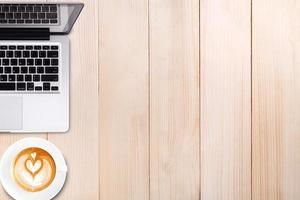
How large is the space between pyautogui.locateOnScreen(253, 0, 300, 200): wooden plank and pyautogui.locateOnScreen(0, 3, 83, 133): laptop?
409mm

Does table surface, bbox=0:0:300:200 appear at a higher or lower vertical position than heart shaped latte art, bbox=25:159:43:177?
higher

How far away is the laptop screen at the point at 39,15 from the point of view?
1.14 m

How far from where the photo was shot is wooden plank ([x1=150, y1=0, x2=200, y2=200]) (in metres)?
1.29

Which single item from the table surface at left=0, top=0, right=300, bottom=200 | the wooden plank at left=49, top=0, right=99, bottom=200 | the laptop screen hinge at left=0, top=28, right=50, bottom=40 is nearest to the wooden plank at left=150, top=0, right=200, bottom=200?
the table surface at left=0, top=0, right=300, bottom=200

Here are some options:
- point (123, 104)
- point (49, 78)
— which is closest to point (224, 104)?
point (123, 104)

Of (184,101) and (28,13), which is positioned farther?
(184,101)

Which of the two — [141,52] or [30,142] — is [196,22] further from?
[30,142]

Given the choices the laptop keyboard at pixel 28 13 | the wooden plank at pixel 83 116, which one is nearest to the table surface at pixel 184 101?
the wooden plank at pixel 83 116

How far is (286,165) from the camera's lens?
1.31 m

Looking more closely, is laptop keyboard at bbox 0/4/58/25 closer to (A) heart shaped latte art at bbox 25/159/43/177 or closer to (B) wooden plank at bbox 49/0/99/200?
(B) wooden plank at bbox 49/0/99/200

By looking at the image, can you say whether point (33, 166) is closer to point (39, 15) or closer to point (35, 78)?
point (35, 78)

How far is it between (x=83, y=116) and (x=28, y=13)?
0.25 meters

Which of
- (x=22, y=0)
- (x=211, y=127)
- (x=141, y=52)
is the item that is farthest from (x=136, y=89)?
(x=22, y=0)

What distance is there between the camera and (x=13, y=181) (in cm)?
126
